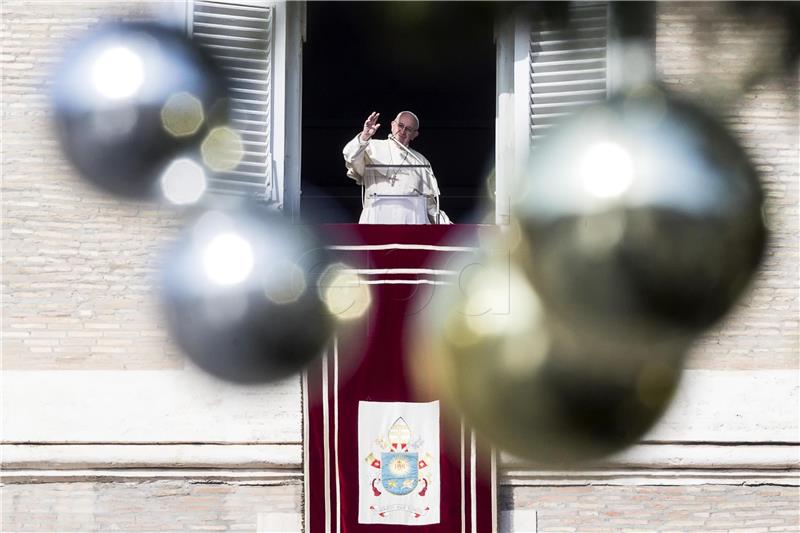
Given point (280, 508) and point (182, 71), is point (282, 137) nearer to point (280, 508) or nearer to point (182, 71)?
point (182, 71)

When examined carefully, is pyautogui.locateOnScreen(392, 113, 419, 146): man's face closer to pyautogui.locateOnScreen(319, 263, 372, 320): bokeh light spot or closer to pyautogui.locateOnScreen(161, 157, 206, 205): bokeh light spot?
pyautogui.locateOnScreen(319, 263, 372, 320): bokeh light spot

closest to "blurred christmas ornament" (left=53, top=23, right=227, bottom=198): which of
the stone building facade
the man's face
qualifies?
the stone building facade

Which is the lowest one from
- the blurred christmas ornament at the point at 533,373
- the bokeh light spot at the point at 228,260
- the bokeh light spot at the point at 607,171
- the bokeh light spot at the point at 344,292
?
the blurred christmas ornament at the point at 533,373

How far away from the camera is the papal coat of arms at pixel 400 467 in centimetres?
628

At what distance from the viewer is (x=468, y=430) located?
20.8 feet

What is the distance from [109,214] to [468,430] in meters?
2.02

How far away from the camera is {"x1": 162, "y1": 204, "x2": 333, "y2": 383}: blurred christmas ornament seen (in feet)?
21.2

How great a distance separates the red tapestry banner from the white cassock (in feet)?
1.40

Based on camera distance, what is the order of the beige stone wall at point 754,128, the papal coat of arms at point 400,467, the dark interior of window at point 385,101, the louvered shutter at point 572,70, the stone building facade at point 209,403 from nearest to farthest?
1. the papal coat of arms at point 400,467
2. the stone building facade at point 209,403
3. the beige stone wall at point 754,128
4. the louvered shutter at point 572,70
5. the dark interior of window at point 385,101

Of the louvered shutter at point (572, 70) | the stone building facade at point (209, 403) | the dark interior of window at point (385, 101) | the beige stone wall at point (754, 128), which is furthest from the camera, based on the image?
the dark interior of window at point (385, 101)

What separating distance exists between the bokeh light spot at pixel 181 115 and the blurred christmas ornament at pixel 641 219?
1.61 metres

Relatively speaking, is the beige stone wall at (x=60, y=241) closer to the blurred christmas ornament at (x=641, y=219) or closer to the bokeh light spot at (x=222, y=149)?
the bokeh light spot at (x=222, y=149)

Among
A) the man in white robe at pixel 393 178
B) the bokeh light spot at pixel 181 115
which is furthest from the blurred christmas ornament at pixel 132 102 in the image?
the man in white robe at pixel 393 178

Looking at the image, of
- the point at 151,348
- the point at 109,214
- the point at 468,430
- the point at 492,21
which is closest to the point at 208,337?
the point at 151,348
